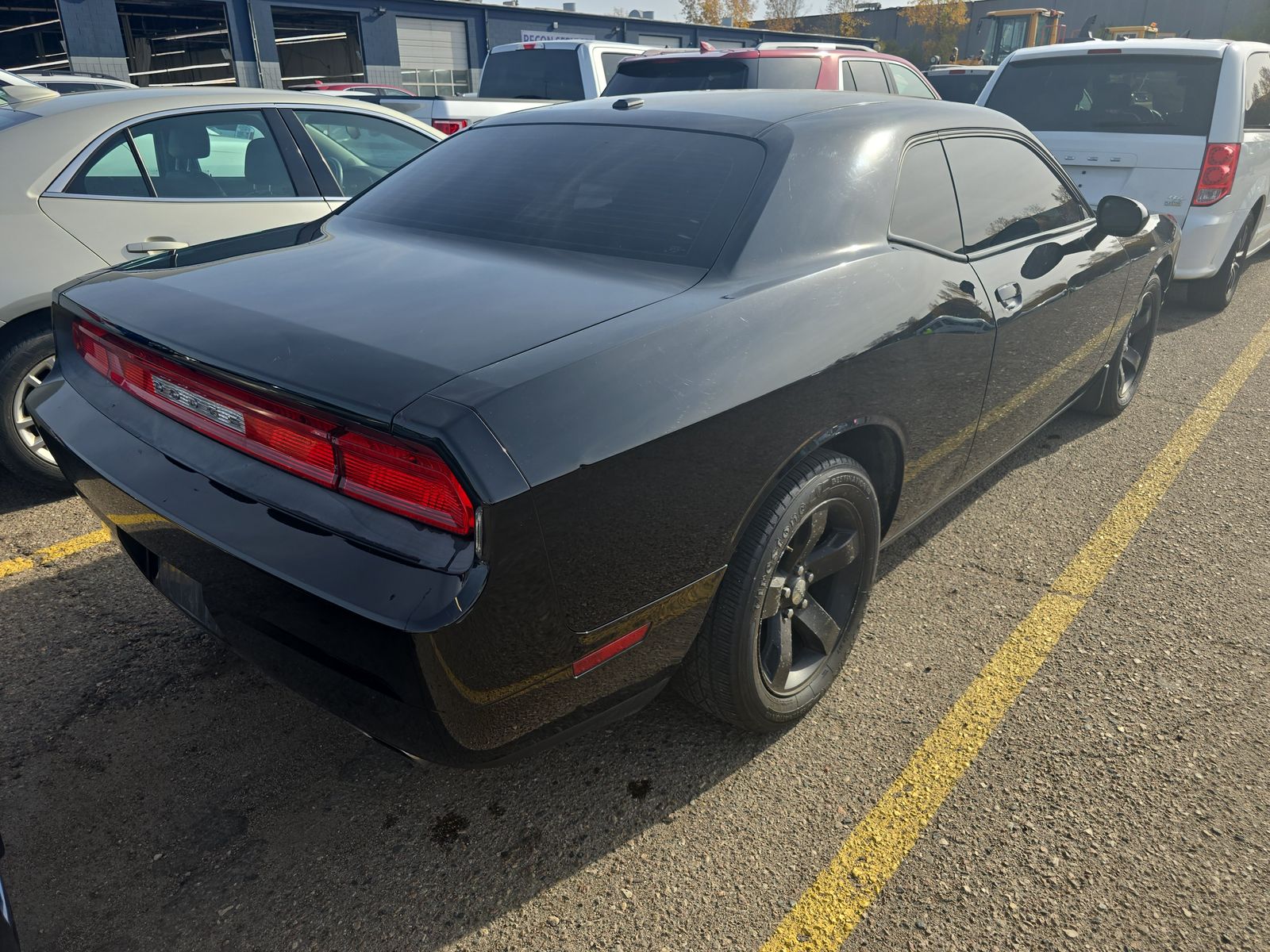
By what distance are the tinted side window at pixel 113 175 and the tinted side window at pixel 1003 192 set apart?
3.21 meters

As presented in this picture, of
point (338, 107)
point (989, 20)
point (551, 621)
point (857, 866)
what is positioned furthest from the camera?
point (989, 20)

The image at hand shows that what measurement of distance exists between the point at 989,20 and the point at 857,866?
28548 millimetres

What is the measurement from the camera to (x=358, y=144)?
4.63m

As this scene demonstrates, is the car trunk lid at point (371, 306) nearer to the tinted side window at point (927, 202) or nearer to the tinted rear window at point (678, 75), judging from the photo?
the tinted side window at point (927, 202)

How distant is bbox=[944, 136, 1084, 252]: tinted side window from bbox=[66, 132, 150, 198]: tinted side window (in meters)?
3.21

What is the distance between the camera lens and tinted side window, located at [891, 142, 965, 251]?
8.70 feet

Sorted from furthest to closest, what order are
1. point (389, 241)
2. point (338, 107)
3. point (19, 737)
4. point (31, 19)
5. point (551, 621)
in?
point (31, 19)
point (338, 107)
point (389, 241)
point (19, 737)
point (551, 621)

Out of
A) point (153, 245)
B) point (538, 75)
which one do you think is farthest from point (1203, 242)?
point (538, 75)

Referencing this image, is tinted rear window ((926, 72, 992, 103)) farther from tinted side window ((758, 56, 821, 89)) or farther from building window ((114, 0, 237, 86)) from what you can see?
building window ((114, 0, 237, 86))

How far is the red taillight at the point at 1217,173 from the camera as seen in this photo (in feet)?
18.7

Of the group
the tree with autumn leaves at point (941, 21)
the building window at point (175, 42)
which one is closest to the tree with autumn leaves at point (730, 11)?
the tree with autumn leaves at point (941, 21)

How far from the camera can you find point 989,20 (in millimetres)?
25328

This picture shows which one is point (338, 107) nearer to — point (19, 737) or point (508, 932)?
point (19, 737)

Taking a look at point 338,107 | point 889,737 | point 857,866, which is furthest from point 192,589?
point 338,107
